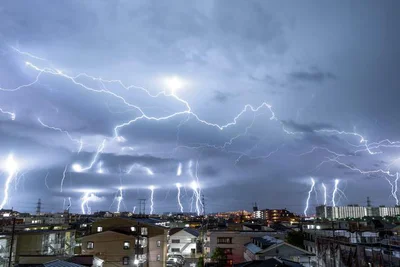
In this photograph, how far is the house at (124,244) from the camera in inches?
957

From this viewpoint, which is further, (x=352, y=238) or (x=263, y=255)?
(x=263, y=255)

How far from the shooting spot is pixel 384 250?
12.0 m

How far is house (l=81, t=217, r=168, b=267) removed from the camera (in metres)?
24.3

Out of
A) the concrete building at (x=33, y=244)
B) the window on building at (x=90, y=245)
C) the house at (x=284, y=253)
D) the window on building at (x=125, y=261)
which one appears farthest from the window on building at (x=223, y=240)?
the concrete building at (x=33, y=244)

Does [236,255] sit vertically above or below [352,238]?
below

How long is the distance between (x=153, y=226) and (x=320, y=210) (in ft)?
325

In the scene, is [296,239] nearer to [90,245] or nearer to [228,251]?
[228,251]

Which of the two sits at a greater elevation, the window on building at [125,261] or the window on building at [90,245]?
the window on building at [90,245]

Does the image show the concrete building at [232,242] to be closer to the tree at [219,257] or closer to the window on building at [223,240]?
the window on building at [223,240]

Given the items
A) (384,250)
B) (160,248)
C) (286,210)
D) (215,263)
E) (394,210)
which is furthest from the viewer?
(286,210)

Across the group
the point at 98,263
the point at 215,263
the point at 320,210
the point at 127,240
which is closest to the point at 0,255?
the point at 98,263

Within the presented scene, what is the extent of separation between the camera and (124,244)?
2455 cm

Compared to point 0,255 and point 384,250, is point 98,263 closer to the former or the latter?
point 0,255

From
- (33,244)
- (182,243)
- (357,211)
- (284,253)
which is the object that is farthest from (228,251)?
(357,211)
